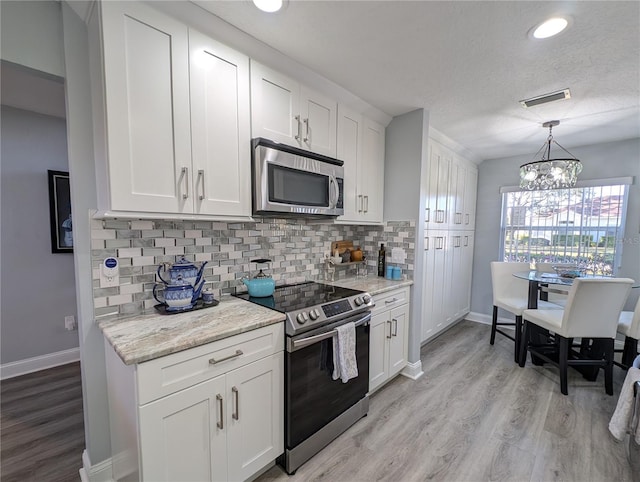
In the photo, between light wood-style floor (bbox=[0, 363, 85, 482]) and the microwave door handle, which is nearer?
light wood-style floor (bbox=[0, 363, 85, 482])

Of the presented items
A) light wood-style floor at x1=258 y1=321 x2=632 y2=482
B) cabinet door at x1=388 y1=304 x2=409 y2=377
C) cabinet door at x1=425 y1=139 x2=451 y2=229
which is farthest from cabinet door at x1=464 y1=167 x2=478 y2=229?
cabinet door at x1=388 y1=304 x2=409 y2=377

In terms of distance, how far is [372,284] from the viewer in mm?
2393

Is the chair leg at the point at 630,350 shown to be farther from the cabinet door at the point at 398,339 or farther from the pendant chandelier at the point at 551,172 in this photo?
the cabinet door at the point at 398,339

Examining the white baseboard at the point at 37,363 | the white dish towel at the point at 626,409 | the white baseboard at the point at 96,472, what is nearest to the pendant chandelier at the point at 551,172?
the white dish towel at the point at 626,409

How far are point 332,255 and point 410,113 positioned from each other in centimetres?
151

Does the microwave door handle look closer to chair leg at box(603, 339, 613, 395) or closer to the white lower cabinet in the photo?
the white lower cabinet

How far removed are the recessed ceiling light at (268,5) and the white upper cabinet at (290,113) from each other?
1.19ft

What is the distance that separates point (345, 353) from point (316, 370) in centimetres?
22

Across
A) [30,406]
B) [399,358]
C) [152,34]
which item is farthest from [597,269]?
[30,406]

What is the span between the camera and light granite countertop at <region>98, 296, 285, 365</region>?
110cm

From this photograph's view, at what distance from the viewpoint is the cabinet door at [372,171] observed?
254 cm

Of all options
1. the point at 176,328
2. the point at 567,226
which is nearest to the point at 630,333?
the point at 567,226

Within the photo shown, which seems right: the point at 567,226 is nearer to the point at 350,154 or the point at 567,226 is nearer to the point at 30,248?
the point at 350,154

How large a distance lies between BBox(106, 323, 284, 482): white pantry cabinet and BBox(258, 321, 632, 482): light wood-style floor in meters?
0.39
